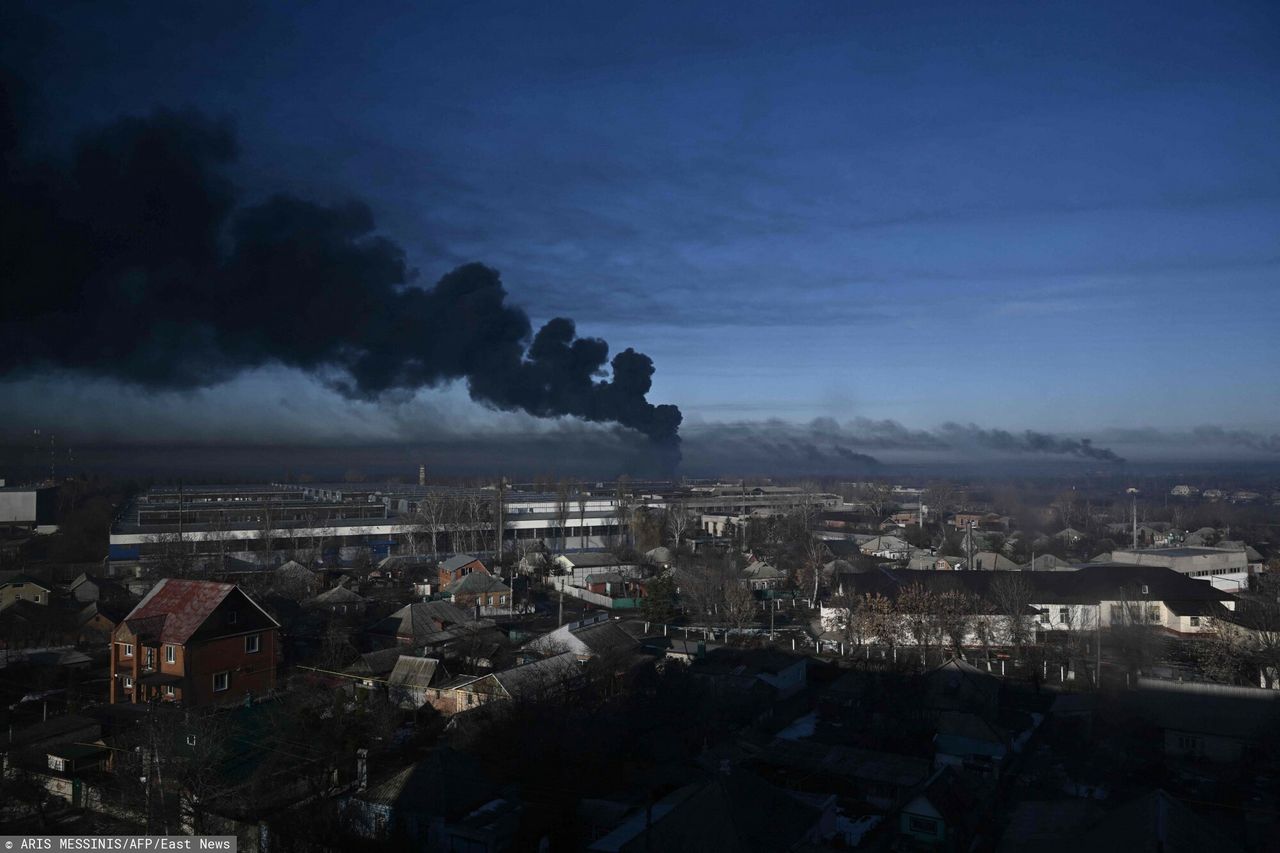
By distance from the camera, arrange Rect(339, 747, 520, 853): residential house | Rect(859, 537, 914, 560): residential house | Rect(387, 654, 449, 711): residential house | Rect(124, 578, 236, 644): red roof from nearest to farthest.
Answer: Rect(339, 747, 520, 853): residential house → Rect(387, 654, 449, 711): residential house → Rect(124, 578, 236, 644): red roof → Rect(859, 537, 914, 560): residential house

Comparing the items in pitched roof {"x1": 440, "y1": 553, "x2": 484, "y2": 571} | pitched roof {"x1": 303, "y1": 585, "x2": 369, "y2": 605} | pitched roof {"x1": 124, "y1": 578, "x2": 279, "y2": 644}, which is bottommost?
pitched roof {"x1": 303, "y1": 585, "x2": 369, "y2": 605}

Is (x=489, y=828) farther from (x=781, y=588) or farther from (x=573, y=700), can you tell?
(x=781, y=588)

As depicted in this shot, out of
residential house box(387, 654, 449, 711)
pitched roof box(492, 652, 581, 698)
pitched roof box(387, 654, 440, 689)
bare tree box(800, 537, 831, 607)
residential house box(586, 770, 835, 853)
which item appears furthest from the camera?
bare tree box(800, 537, 831, 607)

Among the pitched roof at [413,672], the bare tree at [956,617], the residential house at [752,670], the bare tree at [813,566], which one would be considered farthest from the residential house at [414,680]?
the bare tree at [813,566]

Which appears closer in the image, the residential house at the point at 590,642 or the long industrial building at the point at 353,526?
the residential house at the point at 590,642

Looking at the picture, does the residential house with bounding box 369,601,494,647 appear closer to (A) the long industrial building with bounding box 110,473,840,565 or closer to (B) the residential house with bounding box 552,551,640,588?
(B) the residential house with bounding box 552,551,640,588

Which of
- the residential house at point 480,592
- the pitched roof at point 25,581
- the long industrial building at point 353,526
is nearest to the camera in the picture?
the pitched roof at point 25,581

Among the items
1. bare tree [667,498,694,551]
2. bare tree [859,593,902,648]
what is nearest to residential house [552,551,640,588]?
bare tree [667,498,694,551]

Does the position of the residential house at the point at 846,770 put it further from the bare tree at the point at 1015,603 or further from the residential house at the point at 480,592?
the residential house at the point at 480,592
